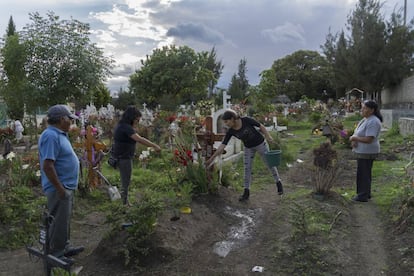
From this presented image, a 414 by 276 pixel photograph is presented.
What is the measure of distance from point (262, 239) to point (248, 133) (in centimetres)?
191

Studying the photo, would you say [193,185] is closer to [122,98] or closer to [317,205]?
[317,205]

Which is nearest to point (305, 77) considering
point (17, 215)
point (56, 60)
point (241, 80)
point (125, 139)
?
point (241, 80)

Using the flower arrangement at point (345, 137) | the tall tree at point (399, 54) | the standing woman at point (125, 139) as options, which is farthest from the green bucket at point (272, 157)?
the tall tree at point (399, 54)

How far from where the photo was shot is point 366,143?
20.1ft

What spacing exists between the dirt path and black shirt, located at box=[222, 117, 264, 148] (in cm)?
167

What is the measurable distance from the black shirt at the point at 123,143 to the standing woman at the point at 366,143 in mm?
3166

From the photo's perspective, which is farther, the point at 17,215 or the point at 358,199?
the point at 358,199

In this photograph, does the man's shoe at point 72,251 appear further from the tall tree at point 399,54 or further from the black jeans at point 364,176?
the tall tree at point 399,54

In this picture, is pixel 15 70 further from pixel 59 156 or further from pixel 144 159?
pixel 59 156

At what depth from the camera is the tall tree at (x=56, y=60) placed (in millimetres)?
15180

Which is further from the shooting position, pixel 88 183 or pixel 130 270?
pixel 88 183

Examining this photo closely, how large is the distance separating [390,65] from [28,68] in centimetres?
2585

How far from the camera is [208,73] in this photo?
44.8m

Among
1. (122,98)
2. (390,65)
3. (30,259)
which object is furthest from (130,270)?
(122,98)
